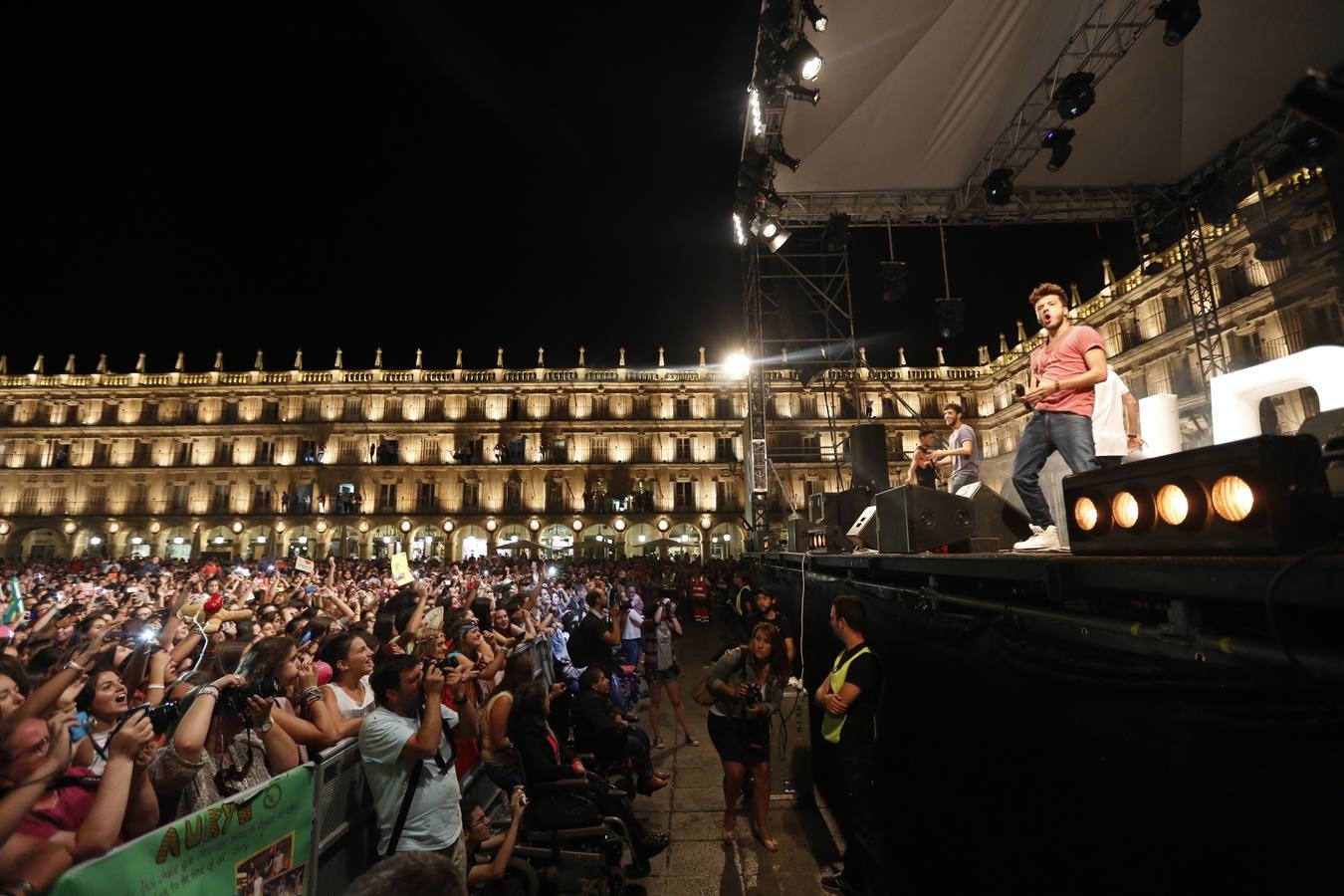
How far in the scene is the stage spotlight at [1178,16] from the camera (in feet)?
17.5

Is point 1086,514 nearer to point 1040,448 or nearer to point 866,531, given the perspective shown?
point 1040,448

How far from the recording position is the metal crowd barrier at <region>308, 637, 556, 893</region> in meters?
2.76

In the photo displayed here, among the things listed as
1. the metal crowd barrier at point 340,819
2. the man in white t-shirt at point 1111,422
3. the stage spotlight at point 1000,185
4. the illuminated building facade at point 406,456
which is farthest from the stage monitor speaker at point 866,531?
the illuminated building facade at point 406,456

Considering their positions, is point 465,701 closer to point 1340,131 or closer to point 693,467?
point 1340,131

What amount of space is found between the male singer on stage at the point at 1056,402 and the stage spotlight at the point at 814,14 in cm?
462

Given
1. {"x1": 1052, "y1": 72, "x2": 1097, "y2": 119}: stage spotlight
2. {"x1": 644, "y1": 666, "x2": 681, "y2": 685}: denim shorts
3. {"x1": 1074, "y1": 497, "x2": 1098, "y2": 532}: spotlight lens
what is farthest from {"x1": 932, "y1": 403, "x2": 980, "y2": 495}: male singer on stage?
{"x1": 1074, "y1": 497, "x2": 1098, "y2": 532}: spotlight lens

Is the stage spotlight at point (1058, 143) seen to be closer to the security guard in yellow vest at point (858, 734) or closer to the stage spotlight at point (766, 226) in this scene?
the stage spotlight at point (766, 226)

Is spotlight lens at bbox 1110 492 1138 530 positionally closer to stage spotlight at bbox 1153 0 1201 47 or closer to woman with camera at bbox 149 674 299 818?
woman with camera at bbox 149 674 299 818

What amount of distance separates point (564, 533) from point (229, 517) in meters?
19.5

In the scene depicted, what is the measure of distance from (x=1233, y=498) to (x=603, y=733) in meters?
4.61

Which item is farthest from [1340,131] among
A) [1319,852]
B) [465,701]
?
[465,701]

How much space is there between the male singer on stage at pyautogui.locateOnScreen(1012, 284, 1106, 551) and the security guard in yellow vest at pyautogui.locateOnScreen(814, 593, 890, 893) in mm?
1072

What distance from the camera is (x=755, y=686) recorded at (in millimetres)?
4742

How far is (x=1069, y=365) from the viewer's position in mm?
3537
